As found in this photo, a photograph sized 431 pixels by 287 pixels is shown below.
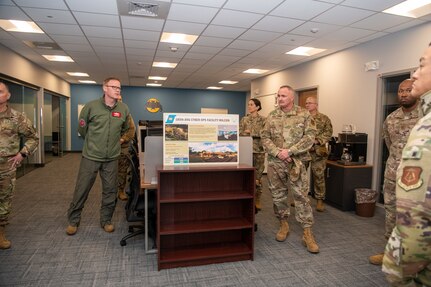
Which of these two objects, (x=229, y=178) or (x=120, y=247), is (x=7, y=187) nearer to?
(x=120, y=247)

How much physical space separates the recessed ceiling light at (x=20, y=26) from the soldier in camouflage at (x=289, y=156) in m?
4.00

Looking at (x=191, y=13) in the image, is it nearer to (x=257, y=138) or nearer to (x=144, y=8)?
(x=144, y=8)

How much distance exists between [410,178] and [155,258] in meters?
2.37

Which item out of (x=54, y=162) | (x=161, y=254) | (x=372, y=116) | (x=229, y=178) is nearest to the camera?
(x=161, y=254)

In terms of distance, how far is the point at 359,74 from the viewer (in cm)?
487

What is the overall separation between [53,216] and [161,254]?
2.11m

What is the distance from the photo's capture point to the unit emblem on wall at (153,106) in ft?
39.3

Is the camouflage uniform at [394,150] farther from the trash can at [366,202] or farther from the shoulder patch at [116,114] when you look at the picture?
the shoulder patch at [116,114]

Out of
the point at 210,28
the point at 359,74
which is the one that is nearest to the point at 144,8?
the point at 210,28

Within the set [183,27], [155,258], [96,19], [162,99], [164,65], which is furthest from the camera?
[162,99]

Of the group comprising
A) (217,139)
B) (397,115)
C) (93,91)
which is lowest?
(217,139)

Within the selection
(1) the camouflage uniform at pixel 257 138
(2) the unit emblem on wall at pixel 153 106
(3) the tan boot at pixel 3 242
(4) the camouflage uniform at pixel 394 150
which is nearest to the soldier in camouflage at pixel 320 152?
(1) the camouflage uniform at pixel 257 138

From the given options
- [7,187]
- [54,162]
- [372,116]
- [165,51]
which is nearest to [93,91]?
[54,162]

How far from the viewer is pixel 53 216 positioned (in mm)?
3873
